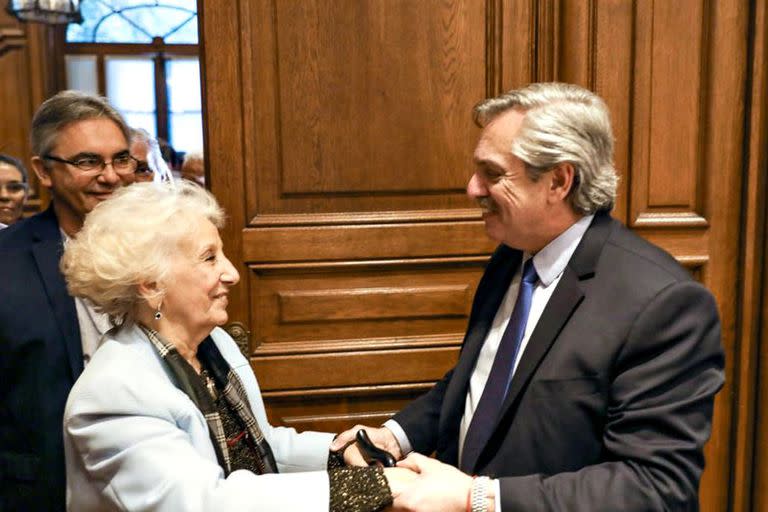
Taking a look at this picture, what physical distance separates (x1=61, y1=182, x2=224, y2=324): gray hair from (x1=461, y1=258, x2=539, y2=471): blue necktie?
0.70 meters

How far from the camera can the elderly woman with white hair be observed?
51.7 inches

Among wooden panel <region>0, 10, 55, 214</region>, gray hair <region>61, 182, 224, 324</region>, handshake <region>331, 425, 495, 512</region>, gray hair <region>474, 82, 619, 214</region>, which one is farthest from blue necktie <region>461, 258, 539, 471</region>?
wooden panel <region>0, 10, 55, 214</region>

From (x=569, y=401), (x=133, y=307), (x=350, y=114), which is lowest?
(x=569, y=401)

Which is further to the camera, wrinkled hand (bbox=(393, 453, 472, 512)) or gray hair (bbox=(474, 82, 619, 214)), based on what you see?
gray hair (bbox=(474, 82, 619, 214))

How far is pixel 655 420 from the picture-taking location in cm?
137

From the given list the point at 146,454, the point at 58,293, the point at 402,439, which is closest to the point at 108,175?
the point at 58,293

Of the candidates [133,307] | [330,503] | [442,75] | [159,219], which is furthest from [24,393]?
[442,75]

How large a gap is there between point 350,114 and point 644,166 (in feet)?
3.13

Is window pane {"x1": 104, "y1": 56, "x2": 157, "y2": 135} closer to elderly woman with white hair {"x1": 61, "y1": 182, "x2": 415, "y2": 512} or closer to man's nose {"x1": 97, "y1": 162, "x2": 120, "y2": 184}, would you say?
man's nose {"x1": 97, "y1": 162, "x2": 120, "y2": 184}

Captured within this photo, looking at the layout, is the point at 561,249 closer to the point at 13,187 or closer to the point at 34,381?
the point at 34,381

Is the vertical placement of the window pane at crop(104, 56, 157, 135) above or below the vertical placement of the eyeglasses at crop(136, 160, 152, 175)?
above

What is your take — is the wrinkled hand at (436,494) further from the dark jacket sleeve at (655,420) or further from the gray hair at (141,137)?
the gray hair at (141,137)

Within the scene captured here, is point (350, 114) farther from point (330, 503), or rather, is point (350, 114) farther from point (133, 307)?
point (330, 503)

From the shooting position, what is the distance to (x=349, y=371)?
92.9 inches
